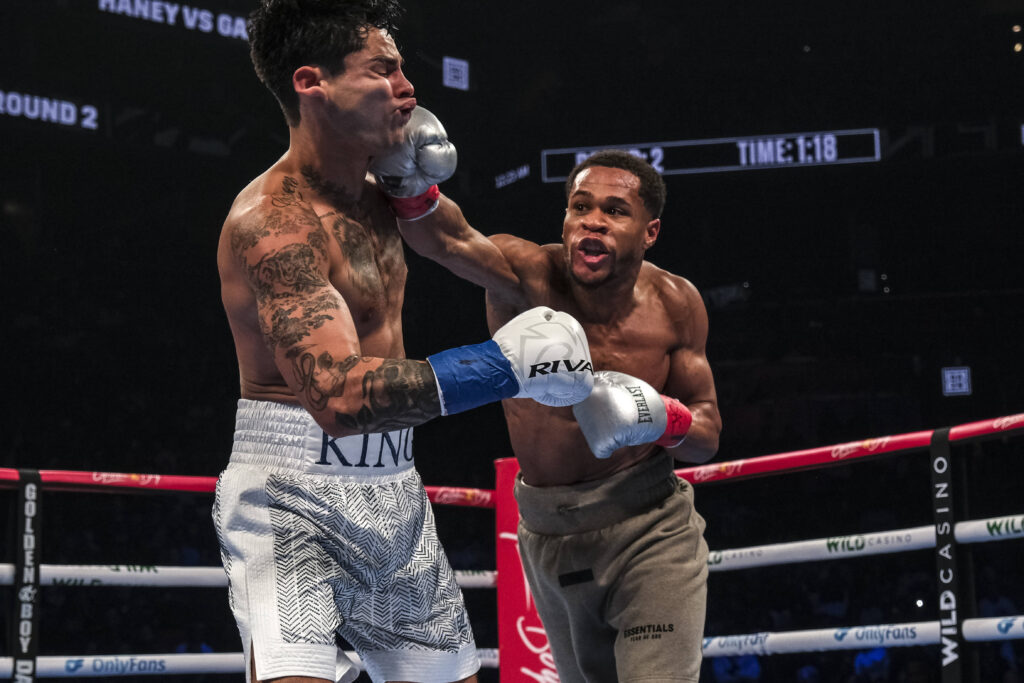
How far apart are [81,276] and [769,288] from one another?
6.29m

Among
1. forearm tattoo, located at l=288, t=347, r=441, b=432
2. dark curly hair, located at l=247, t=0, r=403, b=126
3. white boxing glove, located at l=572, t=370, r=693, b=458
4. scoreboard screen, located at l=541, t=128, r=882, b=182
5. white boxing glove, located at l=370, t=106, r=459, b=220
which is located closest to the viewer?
forearm tattoo, located at l=288, t=347, r=441, b=432

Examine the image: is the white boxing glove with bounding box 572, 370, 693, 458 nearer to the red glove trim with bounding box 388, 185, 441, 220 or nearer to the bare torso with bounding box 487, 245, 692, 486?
the bare torso with bounding box 487, 245, 692, 486

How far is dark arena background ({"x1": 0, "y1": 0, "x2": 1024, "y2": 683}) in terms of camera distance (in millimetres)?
9047

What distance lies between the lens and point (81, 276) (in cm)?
991

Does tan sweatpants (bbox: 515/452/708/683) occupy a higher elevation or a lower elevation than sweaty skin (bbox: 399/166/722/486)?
lower

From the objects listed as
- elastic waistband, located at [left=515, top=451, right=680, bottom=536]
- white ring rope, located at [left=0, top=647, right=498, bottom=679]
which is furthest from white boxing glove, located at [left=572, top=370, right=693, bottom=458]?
white ring rope, located at [left=0, top=647, right=498, bottom=679]

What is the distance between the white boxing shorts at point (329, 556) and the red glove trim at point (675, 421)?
74 cm

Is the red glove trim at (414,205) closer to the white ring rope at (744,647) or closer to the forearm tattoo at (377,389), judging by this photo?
the forearm tattoo at (377,389)

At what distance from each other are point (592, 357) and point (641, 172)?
0.47 meters

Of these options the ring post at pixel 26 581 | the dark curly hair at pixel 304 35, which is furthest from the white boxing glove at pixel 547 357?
the ring post at pixel 26 581

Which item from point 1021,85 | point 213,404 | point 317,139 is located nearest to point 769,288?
point 1021,85

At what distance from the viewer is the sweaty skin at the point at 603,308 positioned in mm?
2654

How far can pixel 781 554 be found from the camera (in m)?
3.15

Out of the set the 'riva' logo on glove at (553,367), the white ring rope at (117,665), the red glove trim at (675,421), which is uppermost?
the 'riva' logo on glove at (553,367)
